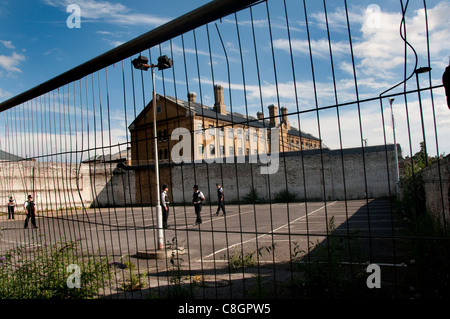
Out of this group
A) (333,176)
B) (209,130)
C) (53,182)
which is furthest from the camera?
(333,176)

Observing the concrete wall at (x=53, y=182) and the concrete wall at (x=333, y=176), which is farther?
the concrete wall at (x=333, y=176)

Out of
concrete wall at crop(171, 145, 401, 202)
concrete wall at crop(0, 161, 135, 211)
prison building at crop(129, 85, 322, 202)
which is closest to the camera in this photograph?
prison building at crop(129, 85, 322, 202)

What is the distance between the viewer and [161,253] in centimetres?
800

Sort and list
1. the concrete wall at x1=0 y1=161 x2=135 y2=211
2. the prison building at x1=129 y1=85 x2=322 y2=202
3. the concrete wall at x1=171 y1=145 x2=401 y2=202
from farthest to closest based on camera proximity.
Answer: the concrete wall at x1=171 y1=145 x2=401 y2=202, the concrete wall at x1=0 y1=161 x2=135 y2=211, the prison building at x1=129 y1=85 x2=322 y2=202

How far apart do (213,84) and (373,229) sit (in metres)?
9.95

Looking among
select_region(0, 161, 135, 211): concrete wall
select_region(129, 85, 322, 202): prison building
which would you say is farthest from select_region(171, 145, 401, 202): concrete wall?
select_region(129, 85, 322, 202): prison building

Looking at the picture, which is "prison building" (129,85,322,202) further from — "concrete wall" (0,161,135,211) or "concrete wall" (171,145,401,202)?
"concrete wall" (171,145,401,202)

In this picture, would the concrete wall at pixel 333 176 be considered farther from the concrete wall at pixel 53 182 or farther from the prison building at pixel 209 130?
the prison building at pixel 209 130

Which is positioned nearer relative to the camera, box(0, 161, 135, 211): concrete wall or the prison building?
the prison building

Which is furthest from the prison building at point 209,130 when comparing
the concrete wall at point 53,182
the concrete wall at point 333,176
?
the concrete wall at point 333,176

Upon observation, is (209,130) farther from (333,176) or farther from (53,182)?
(333,176)

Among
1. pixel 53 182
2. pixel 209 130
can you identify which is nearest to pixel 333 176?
pixel 53 182
